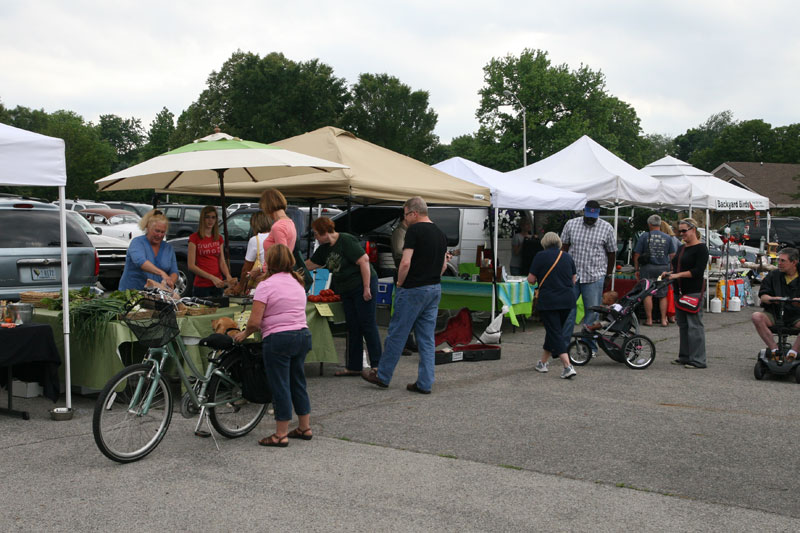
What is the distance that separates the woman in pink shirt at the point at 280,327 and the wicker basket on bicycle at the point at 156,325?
0.48m

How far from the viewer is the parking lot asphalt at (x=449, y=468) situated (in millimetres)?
4453

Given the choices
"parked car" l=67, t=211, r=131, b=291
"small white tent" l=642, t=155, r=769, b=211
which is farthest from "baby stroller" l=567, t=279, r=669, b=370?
"parked car" l=67, t=211, r=131, b=291

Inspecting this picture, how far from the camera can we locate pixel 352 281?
8.30 m

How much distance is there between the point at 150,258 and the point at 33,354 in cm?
159

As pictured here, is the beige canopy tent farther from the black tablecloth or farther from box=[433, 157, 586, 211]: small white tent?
the black tablecloth

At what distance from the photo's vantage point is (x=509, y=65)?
6512 cm

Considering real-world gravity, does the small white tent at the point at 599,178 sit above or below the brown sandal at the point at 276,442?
above

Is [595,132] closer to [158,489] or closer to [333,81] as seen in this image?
[333,81]

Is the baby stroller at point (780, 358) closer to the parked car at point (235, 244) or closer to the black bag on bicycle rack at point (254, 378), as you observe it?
the black bag on bicycle rack at point (254, 378)

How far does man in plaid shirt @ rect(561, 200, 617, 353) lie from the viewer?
426 inches

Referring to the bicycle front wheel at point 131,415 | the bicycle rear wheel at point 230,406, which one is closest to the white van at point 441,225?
the bicycle rear wheel at point 230,406

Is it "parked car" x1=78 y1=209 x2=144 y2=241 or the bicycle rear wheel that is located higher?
"parked car" x1=78 y1=209 x2=144 y2=241

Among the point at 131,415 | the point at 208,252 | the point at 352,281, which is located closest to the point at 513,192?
the point at 352,281

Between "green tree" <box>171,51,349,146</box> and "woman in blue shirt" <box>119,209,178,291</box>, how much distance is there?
4525cm
